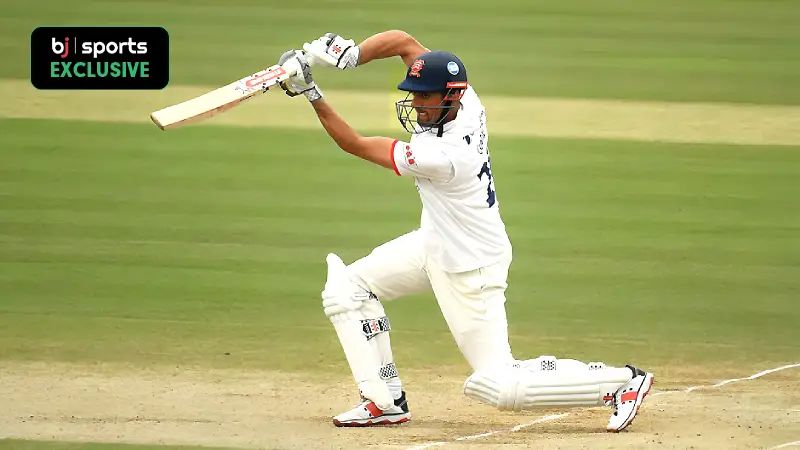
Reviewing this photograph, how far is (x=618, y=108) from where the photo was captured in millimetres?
11125

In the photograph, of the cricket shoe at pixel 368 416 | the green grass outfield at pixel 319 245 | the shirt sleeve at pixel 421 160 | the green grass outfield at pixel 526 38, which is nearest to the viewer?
the shirt sleeve at pixel 421 160

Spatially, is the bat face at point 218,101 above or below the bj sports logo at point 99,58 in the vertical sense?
below

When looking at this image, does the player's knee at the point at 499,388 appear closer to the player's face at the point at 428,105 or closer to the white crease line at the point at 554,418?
the white crease line at the point at 554,418

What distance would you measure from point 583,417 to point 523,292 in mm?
1990

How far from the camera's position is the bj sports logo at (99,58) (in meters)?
11.5

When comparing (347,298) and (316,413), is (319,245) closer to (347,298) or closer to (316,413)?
(316,413)

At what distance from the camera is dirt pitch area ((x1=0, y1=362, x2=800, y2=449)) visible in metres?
6.10

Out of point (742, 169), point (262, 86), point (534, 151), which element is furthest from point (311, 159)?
point (262, 86)

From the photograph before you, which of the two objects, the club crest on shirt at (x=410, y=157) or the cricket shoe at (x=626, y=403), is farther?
the cricket shoe at (x=626, y=403)

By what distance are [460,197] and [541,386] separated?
0.89 metres

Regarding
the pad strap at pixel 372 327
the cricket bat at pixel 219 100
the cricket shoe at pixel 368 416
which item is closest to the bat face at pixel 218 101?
the cricket bat at pixel 219 100

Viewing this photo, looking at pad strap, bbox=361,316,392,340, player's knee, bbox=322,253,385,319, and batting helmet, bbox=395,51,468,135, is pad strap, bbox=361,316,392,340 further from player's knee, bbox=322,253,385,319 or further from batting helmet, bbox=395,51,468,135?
batting helmet, bbox=395,51,468,135

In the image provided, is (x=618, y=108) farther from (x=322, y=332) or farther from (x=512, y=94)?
(x=322, y=332)

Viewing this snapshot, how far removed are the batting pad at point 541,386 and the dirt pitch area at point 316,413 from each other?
170mm
